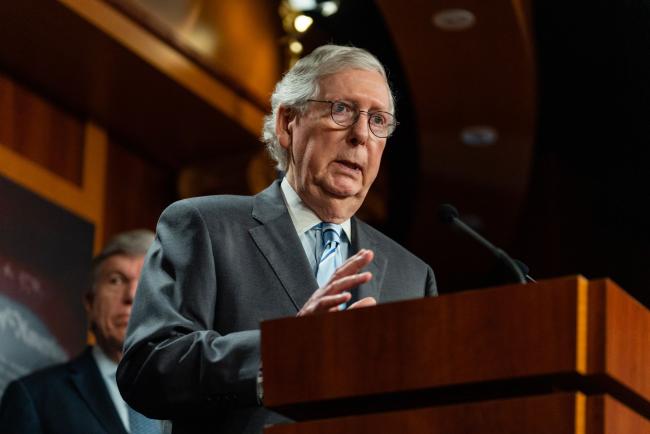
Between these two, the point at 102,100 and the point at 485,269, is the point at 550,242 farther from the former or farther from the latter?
the point at 102,100

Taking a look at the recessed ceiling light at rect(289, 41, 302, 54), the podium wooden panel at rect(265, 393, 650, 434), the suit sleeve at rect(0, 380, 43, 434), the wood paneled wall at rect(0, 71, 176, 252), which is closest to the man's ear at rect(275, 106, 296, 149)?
the podium wooden panel at rect(265, 393, 650, 434)

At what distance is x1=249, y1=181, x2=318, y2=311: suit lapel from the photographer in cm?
→ 244

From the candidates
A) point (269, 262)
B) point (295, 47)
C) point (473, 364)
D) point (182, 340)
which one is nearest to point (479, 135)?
point (295, 47)

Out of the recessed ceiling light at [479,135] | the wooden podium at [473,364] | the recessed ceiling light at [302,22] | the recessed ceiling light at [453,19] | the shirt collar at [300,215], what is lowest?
the wooden podium at [473,364]

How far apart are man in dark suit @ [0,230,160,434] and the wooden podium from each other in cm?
204

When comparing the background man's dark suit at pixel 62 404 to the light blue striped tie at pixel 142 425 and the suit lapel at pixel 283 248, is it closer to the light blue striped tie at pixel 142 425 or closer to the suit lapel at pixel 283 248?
the light blue striped tie at pixel 142 425

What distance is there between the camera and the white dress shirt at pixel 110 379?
4121mm

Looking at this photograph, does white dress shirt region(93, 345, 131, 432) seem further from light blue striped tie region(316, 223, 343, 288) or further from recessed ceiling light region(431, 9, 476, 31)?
recessed ceiling light region(431, 9, 476, 31)

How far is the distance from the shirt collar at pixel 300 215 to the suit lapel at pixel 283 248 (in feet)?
0.09

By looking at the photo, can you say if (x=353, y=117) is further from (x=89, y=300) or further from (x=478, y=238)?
(x=89, y=300)

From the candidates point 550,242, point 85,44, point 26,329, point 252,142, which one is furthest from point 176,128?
point 550,242

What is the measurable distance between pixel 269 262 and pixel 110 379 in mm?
1992

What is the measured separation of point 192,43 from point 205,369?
401 cm

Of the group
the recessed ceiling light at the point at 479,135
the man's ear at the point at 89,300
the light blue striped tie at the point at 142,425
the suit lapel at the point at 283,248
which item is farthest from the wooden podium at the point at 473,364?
the recessed ceiling light at the point at 479,135
